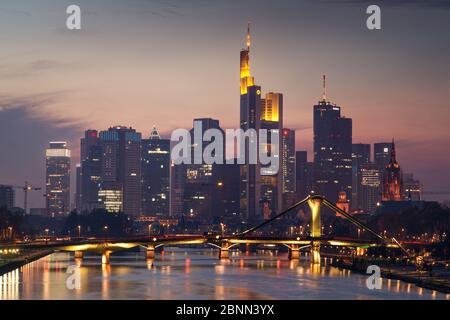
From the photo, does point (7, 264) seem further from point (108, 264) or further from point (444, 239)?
point (444, 239)

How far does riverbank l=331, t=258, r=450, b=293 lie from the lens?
118688 millimetres

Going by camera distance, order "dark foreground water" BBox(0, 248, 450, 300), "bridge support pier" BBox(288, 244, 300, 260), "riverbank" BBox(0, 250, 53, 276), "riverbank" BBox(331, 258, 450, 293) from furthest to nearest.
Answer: "bridge support pier" BBox(288, 244, 300, 260) < "riverbank" BBox(0, 250, 53, 276) < "riverbank" BBox(331, 258, 450, 293) < "dark foreground water" BBox(0, 248, 450, 300)

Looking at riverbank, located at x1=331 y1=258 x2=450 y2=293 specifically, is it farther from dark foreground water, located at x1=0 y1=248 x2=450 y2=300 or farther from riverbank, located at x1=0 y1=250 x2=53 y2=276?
riverbank, located at x1=0 y1=250 x2=53 y2=276

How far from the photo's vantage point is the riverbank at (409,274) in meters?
119

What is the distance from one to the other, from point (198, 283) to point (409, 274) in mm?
28104

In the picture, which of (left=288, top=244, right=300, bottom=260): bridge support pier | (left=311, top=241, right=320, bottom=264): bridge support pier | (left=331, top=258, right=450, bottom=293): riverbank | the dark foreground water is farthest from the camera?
(left=288, top=244, right=300, bottom=260): bridge support pier

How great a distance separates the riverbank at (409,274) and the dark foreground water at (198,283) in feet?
5.69

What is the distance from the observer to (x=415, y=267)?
154 meters

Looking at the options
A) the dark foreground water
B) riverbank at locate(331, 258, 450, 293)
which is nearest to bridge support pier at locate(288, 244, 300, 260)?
riverbank at locate(331, 258, 450, 293)

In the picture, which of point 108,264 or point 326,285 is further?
point 108,264

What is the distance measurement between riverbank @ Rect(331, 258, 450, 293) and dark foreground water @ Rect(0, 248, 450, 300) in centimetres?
173
